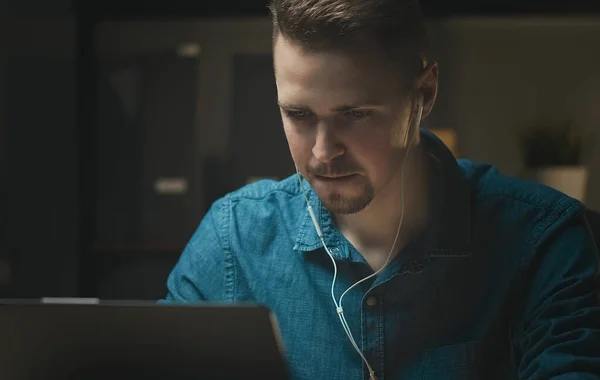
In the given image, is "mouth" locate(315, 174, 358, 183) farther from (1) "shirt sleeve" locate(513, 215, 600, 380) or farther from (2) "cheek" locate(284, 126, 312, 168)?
(1) "shirt sleeve" locate(513, 215, 600, 380)

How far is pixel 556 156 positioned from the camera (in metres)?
1.12

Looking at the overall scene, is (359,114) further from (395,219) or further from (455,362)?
(455,362)

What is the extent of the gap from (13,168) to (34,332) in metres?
0.67

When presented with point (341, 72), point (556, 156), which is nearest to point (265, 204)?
point (341, 72)

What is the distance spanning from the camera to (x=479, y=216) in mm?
963

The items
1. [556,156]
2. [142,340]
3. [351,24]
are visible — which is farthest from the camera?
[556,156]

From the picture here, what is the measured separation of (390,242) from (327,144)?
186 millimetres

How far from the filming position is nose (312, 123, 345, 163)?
89 cm

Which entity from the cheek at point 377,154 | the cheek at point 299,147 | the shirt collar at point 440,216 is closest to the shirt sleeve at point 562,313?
the shirt collar at point 440,216

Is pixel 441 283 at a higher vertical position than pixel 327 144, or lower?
lower

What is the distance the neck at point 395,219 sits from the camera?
97 centimetres

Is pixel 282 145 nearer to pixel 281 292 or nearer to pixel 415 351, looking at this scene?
pixel 281 292

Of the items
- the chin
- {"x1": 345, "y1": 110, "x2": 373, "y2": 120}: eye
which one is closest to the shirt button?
the chin

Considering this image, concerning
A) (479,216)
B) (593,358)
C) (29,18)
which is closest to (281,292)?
(479,216)
